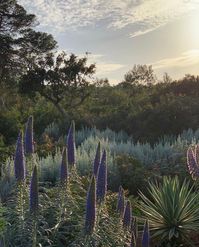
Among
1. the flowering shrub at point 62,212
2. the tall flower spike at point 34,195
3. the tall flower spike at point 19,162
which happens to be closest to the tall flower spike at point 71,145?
the flowering shrub at point 62,212

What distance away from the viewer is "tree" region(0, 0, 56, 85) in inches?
1430

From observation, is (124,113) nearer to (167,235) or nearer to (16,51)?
(167,235)

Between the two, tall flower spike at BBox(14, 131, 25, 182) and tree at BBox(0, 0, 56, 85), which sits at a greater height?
tree at BBox(0, 0, 56, 85)

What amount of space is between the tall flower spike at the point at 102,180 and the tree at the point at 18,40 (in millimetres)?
32906

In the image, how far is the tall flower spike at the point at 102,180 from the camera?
12.5 ft

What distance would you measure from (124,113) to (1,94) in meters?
20.7

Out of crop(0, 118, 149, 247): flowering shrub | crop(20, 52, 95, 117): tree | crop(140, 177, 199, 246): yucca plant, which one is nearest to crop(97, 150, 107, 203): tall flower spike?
crop(0, 118, 149, 247): flowering shrub

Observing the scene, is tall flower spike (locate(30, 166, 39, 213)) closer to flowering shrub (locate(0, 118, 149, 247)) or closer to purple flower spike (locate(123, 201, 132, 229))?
flowering shrub (locate(0, 118, 149, 247))

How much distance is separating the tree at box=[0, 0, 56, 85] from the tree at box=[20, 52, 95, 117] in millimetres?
1433

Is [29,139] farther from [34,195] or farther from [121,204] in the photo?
[121,204]

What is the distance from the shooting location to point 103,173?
3811mm

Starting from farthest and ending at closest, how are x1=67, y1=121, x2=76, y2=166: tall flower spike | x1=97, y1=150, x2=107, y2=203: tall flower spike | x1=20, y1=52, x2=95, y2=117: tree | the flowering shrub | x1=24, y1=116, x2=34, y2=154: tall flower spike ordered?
x1=20, y1=52, x2=95, y2=117: tree, x1=67, y1=121, x2=76, y2=166: tall flower spike, x1=24, y1=116, x2=34, y2=154: tall flower spike, x1=97, y1=150, x2=107, y2=203: tall flower spike, the flowering shrub

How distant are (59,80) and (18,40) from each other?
5.00m

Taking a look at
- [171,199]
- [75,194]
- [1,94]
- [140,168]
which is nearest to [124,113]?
[140,168]
